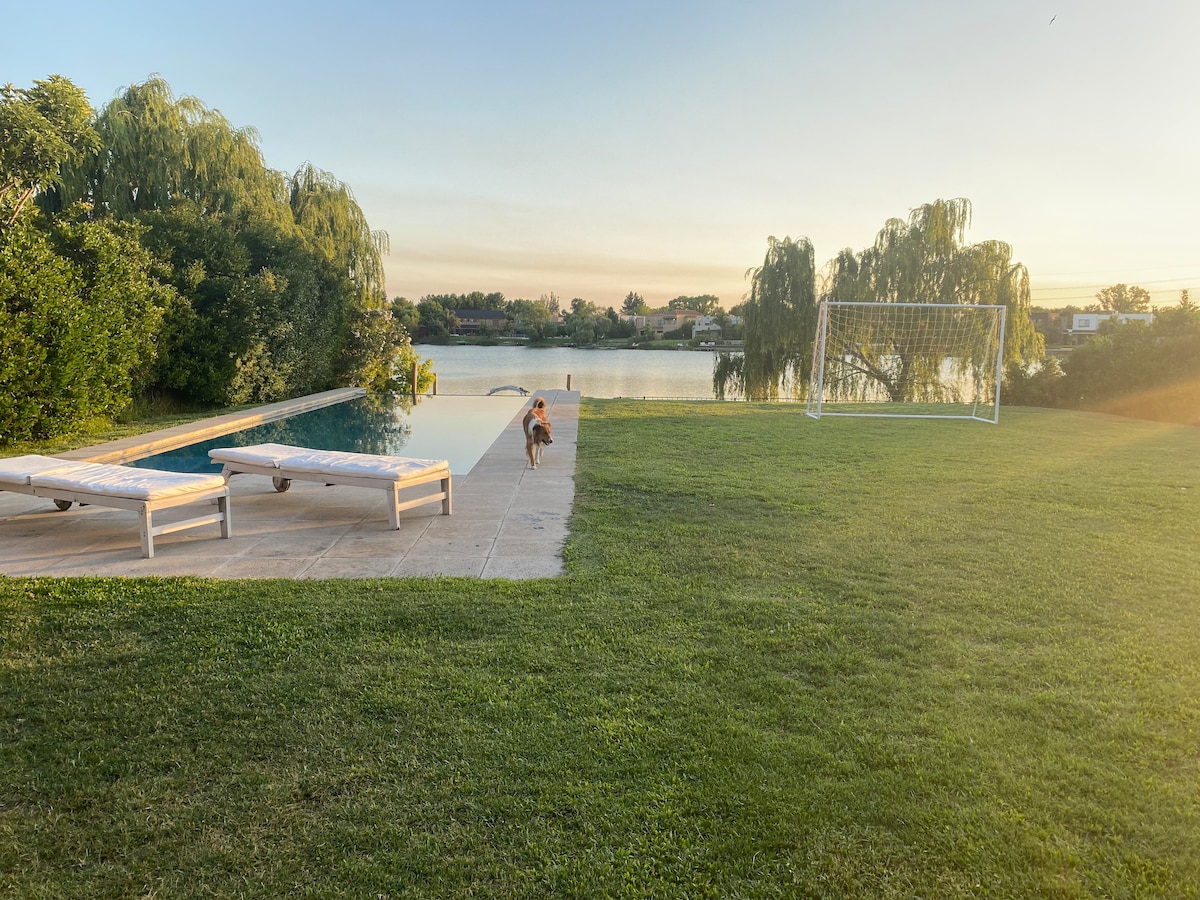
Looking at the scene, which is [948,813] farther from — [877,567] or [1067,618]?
[877,567]

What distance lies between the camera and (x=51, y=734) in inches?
97.4

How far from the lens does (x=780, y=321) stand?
68.6 feet

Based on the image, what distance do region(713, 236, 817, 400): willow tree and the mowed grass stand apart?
1673 centimetres

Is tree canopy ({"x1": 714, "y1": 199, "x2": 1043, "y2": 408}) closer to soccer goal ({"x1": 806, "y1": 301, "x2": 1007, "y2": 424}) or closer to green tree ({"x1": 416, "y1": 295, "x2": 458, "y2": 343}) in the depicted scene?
soccer goal ({"x1": 806, "y1": 301, "x2": 1007, "y2": 424})

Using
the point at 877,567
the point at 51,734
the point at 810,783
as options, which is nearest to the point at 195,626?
the point at 51,734

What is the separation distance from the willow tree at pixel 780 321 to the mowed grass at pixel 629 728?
1673cm

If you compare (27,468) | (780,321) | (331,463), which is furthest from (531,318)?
(27,468)

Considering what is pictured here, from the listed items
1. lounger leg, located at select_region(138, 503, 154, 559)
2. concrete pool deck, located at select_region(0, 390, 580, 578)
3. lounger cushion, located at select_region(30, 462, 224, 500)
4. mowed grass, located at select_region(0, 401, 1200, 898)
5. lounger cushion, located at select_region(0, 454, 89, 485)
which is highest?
lounger cushion, located at select_region(0, 454, 89, 485)

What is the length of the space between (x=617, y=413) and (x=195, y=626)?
10.4 m

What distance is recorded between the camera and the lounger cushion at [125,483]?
14.8 feet

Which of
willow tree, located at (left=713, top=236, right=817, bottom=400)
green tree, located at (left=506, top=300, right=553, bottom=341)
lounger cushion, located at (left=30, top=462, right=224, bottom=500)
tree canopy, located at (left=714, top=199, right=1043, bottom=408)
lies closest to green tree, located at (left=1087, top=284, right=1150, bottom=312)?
tree canopy, located at (left=714, top=199, right=1043, bottom=408)

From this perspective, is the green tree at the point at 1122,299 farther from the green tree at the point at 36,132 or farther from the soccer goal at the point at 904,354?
the green tree at the point at 36,132

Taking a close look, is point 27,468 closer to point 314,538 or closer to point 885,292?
point 314,538

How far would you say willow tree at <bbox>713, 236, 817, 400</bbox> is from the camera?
816 inches
